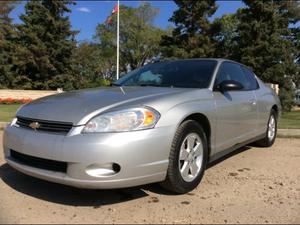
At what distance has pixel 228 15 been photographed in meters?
53.9

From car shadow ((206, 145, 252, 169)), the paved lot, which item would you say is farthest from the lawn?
the paved lot

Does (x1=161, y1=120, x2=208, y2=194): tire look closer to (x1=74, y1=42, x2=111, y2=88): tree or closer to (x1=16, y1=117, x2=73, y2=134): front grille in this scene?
(x1=16, y1=117, x2=73, y2=134): front grille

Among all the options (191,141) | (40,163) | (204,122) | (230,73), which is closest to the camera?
(40,163)

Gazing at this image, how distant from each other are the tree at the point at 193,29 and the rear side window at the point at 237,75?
24.5 meters

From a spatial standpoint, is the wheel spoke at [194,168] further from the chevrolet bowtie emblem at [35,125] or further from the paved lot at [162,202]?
the chevrolet bowtie emblem at [35,125]

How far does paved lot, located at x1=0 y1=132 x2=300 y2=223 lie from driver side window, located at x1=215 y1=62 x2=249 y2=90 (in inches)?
48.8

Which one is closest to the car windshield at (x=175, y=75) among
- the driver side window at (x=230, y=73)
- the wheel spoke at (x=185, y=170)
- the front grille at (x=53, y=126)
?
the driver side window at (x=230, y=73)

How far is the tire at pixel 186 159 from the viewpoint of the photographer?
12.5 ft

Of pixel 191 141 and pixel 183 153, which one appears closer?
pixel 183 153

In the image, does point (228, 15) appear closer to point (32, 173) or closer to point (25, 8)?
point (25, 8)

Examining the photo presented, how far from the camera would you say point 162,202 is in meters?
3.81

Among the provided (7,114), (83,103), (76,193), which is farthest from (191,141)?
(7,114)

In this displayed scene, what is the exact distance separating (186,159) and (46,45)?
32143 millimetres

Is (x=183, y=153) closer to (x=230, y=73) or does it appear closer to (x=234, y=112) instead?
(x=234, y=112)
